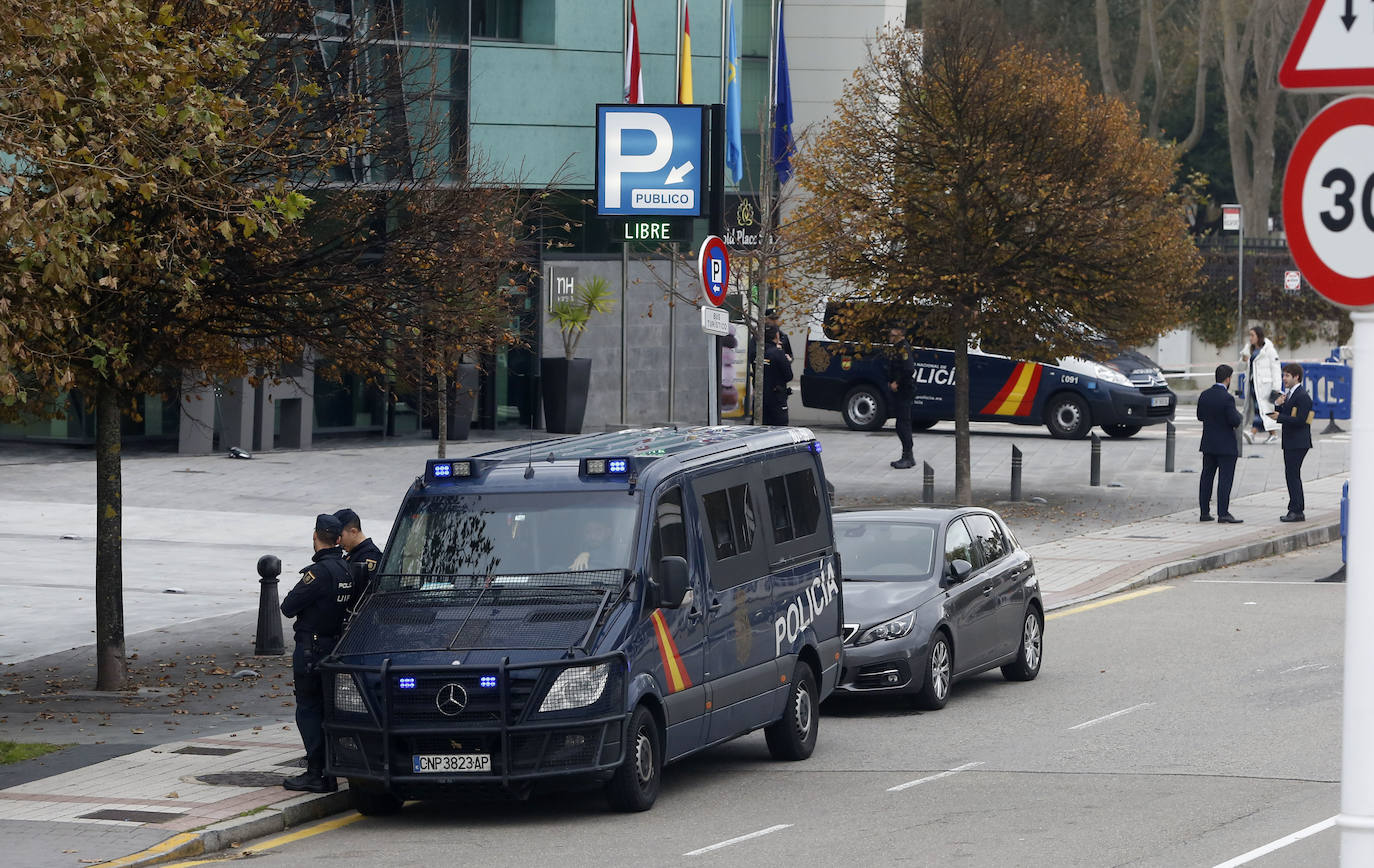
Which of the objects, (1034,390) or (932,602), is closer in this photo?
(932,602)

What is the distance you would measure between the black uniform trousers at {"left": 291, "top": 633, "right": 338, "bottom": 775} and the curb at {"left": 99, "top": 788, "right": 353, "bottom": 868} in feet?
0.74

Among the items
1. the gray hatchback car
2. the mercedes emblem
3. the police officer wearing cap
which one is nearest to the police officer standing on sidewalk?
the gray hatchback car

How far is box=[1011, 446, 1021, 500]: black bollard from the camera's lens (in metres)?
27.1

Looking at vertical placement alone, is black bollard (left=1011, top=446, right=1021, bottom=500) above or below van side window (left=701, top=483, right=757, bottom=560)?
below

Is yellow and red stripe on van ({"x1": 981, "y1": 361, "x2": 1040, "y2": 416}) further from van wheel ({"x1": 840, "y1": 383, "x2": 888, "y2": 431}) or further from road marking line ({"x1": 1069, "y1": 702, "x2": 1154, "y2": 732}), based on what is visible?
road marking line ({"x1": 1069, "y1": 702, "x2": 1154, "y2": 732})

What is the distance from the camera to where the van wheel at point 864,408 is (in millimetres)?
36938

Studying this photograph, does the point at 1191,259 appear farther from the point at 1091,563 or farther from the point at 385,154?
the point at 385,154

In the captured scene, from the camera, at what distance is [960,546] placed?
50.7 ft

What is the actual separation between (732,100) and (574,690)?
2558 cm

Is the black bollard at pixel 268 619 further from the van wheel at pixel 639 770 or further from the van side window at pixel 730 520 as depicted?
the van wheel at pixel 639 770

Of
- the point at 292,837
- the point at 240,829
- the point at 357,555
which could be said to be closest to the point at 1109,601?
the point at 357,555

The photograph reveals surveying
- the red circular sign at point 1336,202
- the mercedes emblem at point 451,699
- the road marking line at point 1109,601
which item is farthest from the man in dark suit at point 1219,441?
the red circular sign at point 1336,202

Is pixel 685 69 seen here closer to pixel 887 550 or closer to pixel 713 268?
pixel 713 268

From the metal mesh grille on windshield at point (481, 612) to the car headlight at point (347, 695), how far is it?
0.58 ft
